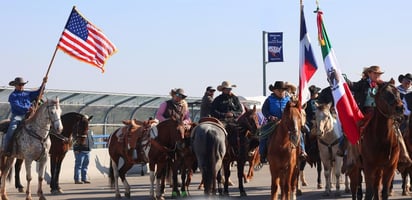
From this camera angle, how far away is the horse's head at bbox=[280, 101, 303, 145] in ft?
48.3

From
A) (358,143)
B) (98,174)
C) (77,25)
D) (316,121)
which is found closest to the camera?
(358,143)

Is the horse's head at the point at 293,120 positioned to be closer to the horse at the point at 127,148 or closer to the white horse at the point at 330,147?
the white horse at the point at 330,147

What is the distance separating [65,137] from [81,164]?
505cm

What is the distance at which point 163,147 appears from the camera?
18438 mm

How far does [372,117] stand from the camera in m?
13.7

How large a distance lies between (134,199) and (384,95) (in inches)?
303

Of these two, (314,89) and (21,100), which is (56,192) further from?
(314,89)

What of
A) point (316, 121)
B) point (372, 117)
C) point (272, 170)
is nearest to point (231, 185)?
point (316, 121)

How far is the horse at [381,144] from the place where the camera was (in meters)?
13.4

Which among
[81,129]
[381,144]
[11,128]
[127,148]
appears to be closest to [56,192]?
[81,129]

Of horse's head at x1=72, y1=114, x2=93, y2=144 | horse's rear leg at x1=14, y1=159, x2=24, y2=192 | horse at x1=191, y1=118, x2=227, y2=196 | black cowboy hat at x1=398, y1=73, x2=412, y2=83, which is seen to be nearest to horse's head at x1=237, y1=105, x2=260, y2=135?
horse at x1=191, y1=118, x2=227, y2=196

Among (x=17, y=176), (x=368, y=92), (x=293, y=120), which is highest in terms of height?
(x=368, y=92)

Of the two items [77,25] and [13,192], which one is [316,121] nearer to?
[77,25]

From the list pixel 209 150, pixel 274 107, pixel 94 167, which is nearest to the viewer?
pixel 274 107
